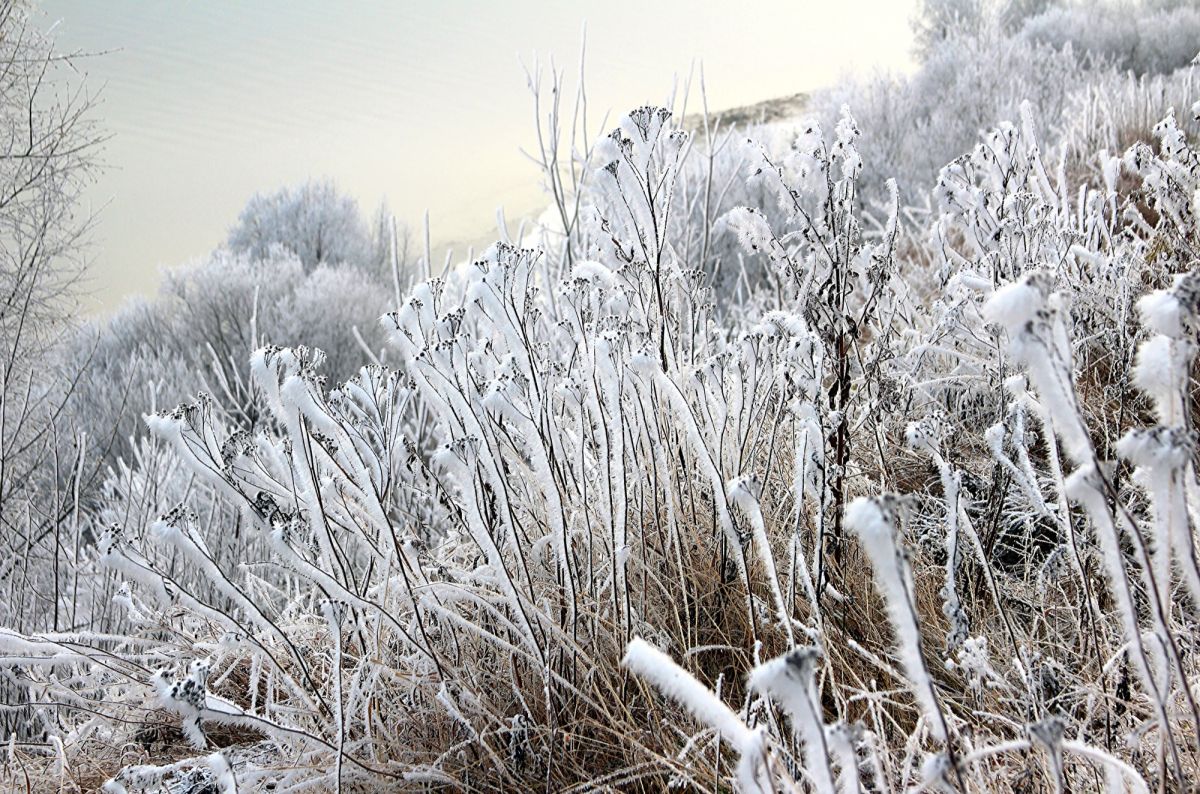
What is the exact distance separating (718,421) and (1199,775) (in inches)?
42.7

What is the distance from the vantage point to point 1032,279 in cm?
63

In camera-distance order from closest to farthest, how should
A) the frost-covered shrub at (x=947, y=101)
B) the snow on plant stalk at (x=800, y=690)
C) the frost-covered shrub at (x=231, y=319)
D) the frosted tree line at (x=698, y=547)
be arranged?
the snow on plant stalk at (x=800, y=690), the frosted tree line at (x=698, y=547), the frost-covered shrub at (x=947, y=101), the frost-covered shrub at (x=231, y=319)

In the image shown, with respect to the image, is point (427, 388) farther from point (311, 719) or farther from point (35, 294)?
point (35, 294)

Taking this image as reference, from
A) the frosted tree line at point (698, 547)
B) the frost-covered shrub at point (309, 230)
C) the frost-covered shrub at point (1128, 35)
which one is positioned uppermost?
the frost-covered shrub at point (1128, 35)

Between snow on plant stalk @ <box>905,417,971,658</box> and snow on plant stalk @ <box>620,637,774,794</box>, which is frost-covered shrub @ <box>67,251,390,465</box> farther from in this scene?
snow on plant stalk @ <box>620,637,774,794</box>

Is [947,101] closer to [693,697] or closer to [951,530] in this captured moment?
[951,530]

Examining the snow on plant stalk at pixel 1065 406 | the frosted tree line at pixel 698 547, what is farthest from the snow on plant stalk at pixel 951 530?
the snow on plant stalk at pixel 1065 406

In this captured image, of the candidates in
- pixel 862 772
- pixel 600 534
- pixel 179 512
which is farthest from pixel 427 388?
pixel 862 772

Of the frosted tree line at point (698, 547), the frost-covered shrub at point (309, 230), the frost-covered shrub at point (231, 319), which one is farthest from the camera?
the frost-covered shrub at point (309, 230)

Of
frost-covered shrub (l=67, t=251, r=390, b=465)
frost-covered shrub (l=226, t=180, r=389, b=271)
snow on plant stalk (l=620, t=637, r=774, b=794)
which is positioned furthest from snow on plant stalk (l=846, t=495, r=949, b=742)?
frost-covered shrub (l=226, t=180, r=389, b=271)

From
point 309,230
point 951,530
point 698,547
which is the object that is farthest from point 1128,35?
point 951,530

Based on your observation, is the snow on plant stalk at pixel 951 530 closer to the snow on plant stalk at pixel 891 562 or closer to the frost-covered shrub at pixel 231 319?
the snow on plant stalk at pixel 891 562

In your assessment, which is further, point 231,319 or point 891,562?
point 231,319

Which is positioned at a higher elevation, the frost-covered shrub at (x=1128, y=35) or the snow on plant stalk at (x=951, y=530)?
the frost-covered shrub at (x=1128, y=35)
